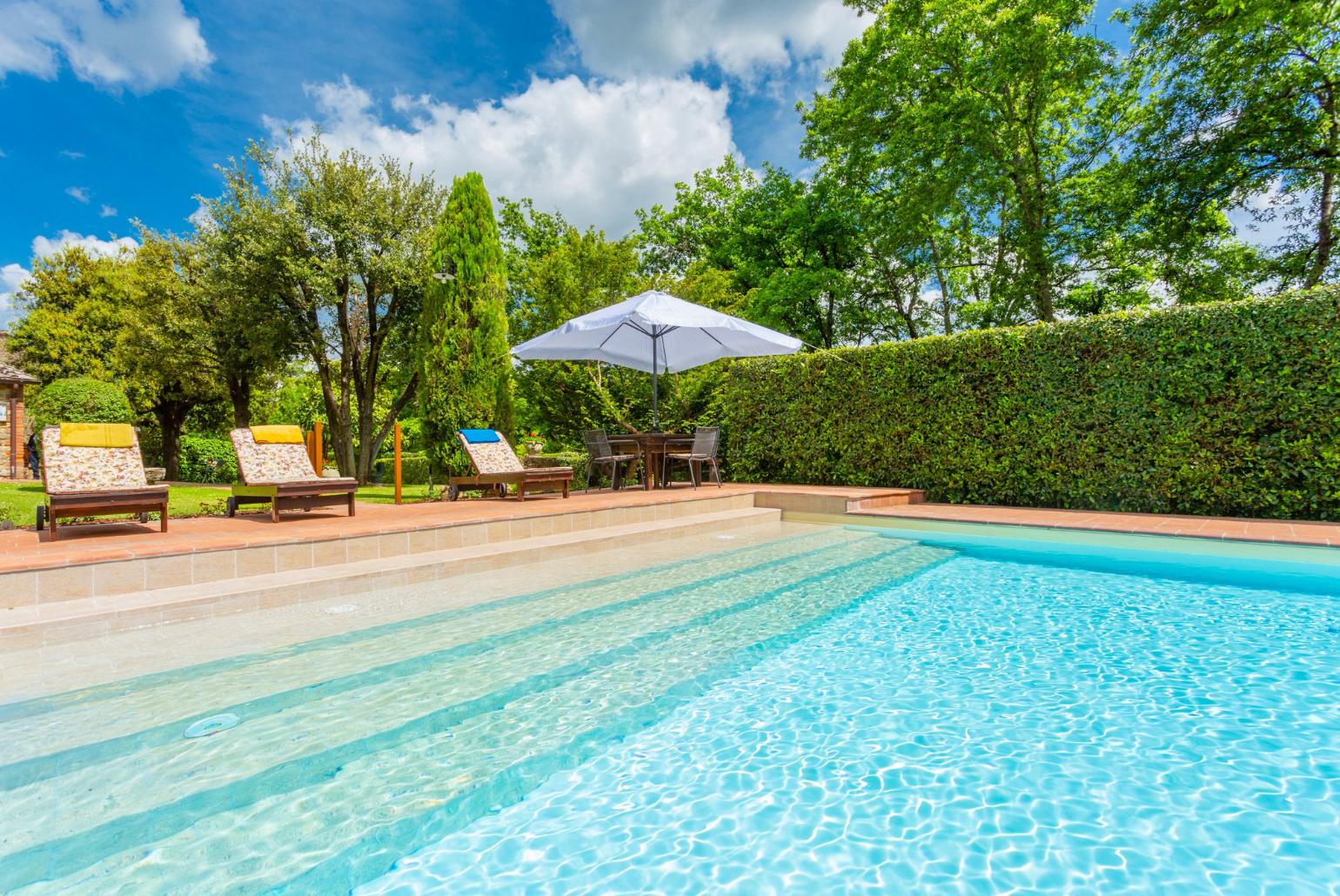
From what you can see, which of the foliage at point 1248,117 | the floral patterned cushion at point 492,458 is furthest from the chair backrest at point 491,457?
the foliage at point 1248,117

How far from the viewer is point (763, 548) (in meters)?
7.30

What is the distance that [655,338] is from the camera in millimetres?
10211

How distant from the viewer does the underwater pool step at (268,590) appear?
391 cm

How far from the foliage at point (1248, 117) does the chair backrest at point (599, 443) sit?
1369 centimetres

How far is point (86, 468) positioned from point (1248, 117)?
1989 cm

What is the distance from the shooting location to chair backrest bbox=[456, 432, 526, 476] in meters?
8.48

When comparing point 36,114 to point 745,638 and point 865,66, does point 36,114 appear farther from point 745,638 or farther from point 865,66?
point 745,638

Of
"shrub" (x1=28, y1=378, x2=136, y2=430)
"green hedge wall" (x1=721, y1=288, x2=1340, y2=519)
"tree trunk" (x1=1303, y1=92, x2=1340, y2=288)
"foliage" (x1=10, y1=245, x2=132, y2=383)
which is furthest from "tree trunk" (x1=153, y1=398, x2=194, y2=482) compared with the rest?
"tree trunk" (x1=1303, y1=92, x2=1340, y2=288)

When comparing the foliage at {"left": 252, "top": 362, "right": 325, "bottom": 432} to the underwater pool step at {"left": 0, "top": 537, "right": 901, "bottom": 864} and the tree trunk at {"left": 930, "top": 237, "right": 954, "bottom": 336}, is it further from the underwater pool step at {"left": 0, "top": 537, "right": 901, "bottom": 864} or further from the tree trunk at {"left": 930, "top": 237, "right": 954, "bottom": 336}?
the tree trunk at {"left": 930, "top": 237, "right": 954, "bottom": 336}

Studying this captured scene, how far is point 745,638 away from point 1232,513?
759cm

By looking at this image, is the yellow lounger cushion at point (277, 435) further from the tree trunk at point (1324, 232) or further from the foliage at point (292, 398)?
the tree trunk at point (1324, 232)

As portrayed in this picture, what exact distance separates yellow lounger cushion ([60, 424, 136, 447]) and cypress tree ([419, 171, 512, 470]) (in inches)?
206

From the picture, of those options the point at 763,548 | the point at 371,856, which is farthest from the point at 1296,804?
the point at 763,548

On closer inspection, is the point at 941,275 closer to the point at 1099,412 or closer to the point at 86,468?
the point at 1099,412
